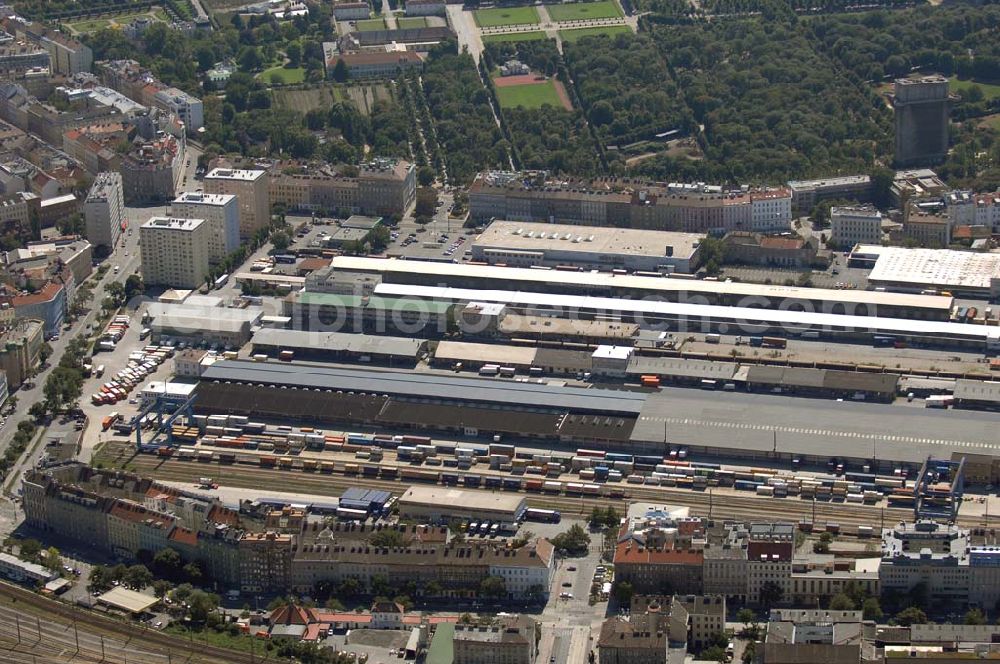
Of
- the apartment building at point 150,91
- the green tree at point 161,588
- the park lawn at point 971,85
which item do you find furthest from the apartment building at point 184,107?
the green tree at point 161,588

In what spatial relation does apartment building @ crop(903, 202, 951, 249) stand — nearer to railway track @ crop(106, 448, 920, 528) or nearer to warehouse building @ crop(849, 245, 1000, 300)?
warehouse building @ crop(849, 245, 1000, 300)

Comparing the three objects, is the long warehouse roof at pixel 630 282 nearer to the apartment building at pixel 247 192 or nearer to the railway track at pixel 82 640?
the apartment building at pixel 247 192

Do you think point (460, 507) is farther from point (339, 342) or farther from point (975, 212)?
point (975, 212)

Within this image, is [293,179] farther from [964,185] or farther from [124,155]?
[964,185]

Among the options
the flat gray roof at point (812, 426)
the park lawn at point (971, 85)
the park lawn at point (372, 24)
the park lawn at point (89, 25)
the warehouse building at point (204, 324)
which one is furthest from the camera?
the park lawn at point (89, 25)

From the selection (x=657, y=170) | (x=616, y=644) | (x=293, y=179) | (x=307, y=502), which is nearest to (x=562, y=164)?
(x=657, y=170)
